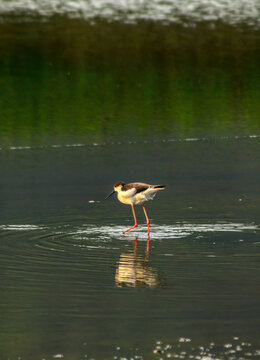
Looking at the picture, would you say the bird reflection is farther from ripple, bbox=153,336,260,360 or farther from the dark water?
ripple, bbox=153,336,260,360

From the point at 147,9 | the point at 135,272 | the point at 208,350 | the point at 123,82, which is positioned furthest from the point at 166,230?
the point at 147,9

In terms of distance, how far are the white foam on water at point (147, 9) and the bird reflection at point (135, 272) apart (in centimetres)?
2577

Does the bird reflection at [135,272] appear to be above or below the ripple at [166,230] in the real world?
below

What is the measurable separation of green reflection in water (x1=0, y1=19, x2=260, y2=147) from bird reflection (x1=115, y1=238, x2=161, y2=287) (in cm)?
911

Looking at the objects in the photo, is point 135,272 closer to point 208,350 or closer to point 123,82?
point 208,350

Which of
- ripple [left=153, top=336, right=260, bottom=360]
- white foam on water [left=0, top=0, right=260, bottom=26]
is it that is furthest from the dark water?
white foam on water [left=0, top=0, right=260, bottom=26]

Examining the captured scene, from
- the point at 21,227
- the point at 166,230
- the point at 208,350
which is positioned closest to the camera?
the point at 208,350

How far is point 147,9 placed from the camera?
38.5 meters

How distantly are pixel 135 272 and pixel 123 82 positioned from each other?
16395 mm

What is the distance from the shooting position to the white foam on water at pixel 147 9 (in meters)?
36.7

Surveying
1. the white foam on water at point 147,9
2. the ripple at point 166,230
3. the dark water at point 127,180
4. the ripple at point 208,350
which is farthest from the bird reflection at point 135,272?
the white foam on water at point 147,9

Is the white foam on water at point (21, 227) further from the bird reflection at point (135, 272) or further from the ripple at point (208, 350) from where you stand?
the ripple at point (208, 350)

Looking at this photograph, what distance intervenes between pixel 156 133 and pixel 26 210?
6.86 m

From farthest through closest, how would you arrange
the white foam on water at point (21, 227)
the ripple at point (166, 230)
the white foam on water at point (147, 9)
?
the white foam on water at point (147, 9) < the white foam on water at point (21, 227) < the ripple at point (166, 230)
